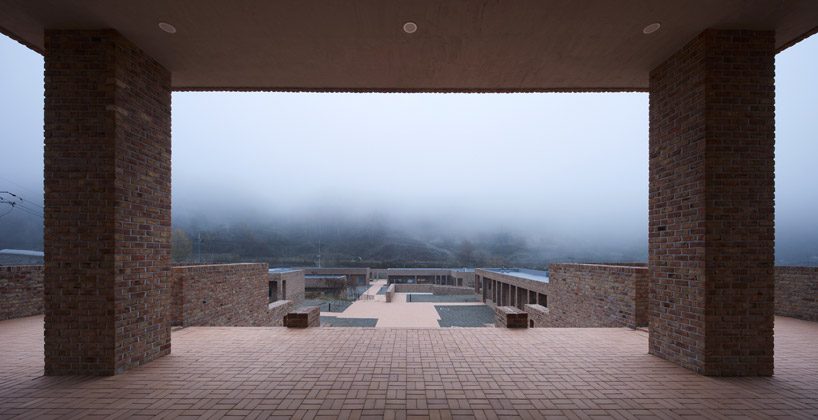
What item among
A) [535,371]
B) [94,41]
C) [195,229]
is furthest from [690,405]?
[195,229]

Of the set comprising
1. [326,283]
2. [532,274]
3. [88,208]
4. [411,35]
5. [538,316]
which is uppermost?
[411,35]

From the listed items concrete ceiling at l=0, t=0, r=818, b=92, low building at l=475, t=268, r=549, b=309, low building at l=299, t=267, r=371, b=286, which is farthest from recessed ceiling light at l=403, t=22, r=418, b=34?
low building at l=299, t=267, r=371, b=286

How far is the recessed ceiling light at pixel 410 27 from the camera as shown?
4.13 metres

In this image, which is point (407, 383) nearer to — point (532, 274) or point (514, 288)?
point (514, 288)

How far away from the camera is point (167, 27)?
4270mm

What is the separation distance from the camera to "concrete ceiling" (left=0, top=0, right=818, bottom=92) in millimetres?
3889

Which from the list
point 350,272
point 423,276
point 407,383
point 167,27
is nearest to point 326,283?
point 350,272

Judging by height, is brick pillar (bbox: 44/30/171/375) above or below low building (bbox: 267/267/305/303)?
above

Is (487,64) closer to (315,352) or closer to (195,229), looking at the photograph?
(315,352)

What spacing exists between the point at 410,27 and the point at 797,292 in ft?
38.5

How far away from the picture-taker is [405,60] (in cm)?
497

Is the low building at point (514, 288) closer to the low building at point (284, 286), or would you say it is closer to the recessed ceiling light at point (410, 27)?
the low building at point (284, 286)

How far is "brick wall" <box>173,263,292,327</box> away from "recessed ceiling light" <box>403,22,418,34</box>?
6963mm

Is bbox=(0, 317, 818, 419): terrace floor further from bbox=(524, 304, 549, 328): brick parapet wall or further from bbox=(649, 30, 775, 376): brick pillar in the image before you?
bbox=(524, 304, 549, 328): brick parapet wall
